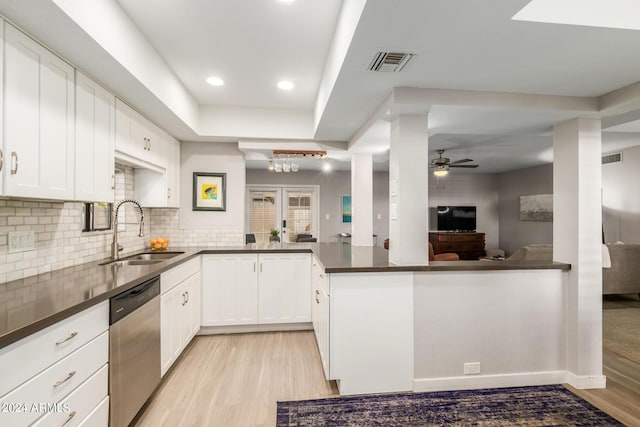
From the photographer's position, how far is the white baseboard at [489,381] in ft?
7.45

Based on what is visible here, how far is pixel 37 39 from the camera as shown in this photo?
61.6 inches

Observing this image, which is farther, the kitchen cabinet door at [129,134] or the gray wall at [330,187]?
the gray wall at [330,187]

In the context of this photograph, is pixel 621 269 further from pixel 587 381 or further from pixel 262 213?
pixel 262 213

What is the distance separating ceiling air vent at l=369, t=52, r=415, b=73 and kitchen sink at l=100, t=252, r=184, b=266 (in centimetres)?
228

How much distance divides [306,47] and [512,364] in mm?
2943

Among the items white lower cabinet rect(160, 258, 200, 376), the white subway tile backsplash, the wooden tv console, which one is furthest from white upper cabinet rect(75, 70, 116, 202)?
the wooden tv console

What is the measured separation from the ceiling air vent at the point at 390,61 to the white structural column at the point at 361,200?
2.07m

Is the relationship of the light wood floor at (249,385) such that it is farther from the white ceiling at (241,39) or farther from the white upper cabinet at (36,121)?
the white ceiling at (241,39)

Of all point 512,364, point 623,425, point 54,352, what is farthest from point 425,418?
point 54,352

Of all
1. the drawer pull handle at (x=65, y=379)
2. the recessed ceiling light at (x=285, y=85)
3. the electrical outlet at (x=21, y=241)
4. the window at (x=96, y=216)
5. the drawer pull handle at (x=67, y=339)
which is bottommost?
the drawer pull handle at (x=65, y=379)

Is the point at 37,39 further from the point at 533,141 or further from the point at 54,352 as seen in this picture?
the point at 533,141

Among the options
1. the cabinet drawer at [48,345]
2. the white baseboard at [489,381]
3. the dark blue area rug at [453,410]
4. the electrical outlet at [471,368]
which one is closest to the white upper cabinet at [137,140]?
the cabinet drawer at [48,345]

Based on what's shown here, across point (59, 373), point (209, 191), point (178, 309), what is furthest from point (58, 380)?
point (209, 191)

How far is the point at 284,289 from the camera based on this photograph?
340cm
